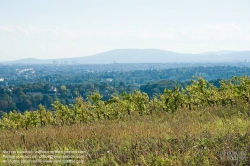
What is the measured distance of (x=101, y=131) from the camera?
7.38 m

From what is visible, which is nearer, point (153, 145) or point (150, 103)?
point (153, 145)

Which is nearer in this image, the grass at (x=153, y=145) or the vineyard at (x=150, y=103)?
the grass at (x=153, y=145)

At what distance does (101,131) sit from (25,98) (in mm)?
90447

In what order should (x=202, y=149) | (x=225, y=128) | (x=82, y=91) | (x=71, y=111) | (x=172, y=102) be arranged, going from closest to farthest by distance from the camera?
(x=202, y=149)
(x=225, y=128)
(x=172, y=102)
(x=71, y=111)
(x=82, y=91)

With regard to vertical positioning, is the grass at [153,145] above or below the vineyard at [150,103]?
above

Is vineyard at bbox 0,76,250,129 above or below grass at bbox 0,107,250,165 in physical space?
below

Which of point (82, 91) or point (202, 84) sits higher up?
point (202, 84)

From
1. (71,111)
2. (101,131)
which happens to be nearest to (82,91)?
(71,111)

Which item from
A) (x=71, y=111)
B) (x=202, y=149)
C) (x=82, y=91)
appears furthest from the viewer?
(x=82, y=91)

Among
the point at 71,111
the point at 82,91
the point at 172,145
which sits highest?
the point at 172,145

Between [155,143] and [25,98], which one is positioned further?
[25,98]

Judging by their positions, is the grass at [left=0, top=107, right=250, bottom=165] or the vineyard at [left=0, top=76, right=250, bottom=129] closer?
the grass at [left=0, top=107, right=250, bottom=165]

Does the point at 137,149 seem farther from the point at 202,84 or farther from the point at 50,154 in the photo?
the point at 202,84

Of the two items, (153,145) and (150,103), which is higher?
(153,145)
